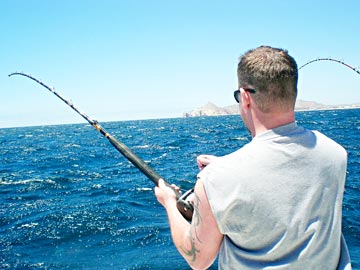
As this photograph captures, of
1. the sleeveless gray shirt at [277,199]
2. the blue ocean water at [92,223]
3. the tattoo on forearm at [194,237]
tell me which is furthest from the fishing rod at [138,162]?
the blue ocean water at [92,223]

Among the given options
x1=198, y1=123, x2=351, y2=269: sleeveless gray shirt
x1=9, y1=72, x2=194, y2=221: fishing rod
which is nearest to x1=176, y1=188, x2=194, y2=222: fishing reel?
x1=9, y1=72, x2=194, y2=221: fishing rod

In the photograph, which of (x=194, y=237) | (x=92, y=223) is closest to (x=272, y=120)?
(x=194, y=237)

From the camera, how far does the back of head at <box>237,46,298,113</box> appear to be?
6.37ft

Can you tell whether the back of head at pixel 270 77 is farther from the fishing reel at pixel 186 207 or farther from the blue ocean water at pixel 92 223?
the blue ocean water at pixel 92 223

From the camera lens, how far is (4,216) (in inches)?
484

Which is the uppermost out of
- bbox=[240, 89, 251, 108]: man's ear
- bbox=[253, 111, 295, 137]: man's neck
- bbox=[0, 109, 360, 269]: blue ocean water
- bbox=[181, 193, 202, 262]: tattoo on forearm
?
bbox=[240, 89, 251, 108]: man's ear

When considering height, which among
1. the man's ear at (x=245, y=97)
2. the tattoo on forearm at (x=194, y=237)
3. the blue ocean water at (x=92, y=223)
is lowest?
the blue ocean water at (x=92, y=223)

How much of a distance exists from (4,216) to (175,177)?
7800mm

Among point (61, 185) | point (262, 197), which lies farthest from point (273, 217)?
point (61, 185)

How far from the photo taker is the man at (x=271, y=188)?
74.0 inches

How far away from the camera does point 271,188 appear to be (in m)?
1.90

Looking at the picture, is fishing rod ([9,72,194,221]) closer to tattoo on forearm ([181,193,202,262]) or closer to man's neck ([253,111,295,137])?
tattoo on forearm ([181,193,202,262])

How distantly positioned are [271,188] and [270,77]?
57 cm

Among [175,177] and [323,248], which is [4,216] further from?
[323,248]
